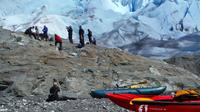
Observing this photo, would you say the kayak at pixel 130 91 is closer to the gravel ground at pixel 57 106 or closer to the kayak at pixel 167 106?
the gravel ground at pixel 57 106

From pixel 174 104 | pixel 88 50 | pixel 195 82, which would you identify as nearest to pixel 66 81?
pixel 88 50

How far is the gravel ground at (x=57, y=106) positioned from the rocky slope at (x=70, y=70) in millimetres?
2798

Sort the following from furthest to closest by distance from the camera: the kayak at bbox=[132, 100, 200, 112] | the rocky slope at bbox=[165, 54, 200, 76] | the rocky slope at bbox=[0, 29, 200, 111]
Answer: the rocky slope at bbox=[165, 54, 200, 76] → the rocky slope at bbox=[0, 29, 200, 111] → the kayak at bbox=[132, 100, 200, 112]

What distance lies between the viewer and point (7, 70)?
41.2 m

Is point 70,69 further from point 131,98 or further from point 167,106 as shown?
point 167,106

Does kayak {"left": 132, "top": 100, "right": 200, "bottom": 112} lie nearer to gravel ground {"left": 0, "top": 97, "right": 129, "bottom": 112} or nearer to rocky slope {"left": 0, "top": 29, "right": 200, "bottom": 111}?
gravel ground {"left": 0, "top": 97, "right": 129, "bottom": 112}

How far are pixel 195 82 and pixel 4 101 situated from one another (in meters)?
19.0

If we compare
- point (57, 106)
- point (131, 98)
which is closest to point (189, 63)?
point (57, 106)

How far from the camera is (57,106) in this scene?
32.1m

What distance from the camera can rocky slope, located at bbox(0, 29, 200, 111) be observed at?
1569 inches

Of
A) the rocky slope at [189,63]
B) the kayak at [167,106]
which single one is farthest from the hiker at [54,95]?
the rocky slope at [189,63]

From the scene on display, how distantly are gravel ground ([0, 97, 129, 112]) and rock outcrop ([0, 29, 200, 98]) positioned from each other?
2.93 metres

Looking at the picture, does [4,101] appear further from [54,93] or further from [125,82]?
[125,82]

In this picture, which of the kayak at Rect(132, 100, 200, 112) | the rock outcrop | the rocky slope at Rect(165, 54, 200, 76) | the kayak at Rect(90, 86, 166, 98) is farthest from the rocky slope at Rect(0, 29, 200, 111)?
the rocky slope at Rect(165, 54, 200, 76)
